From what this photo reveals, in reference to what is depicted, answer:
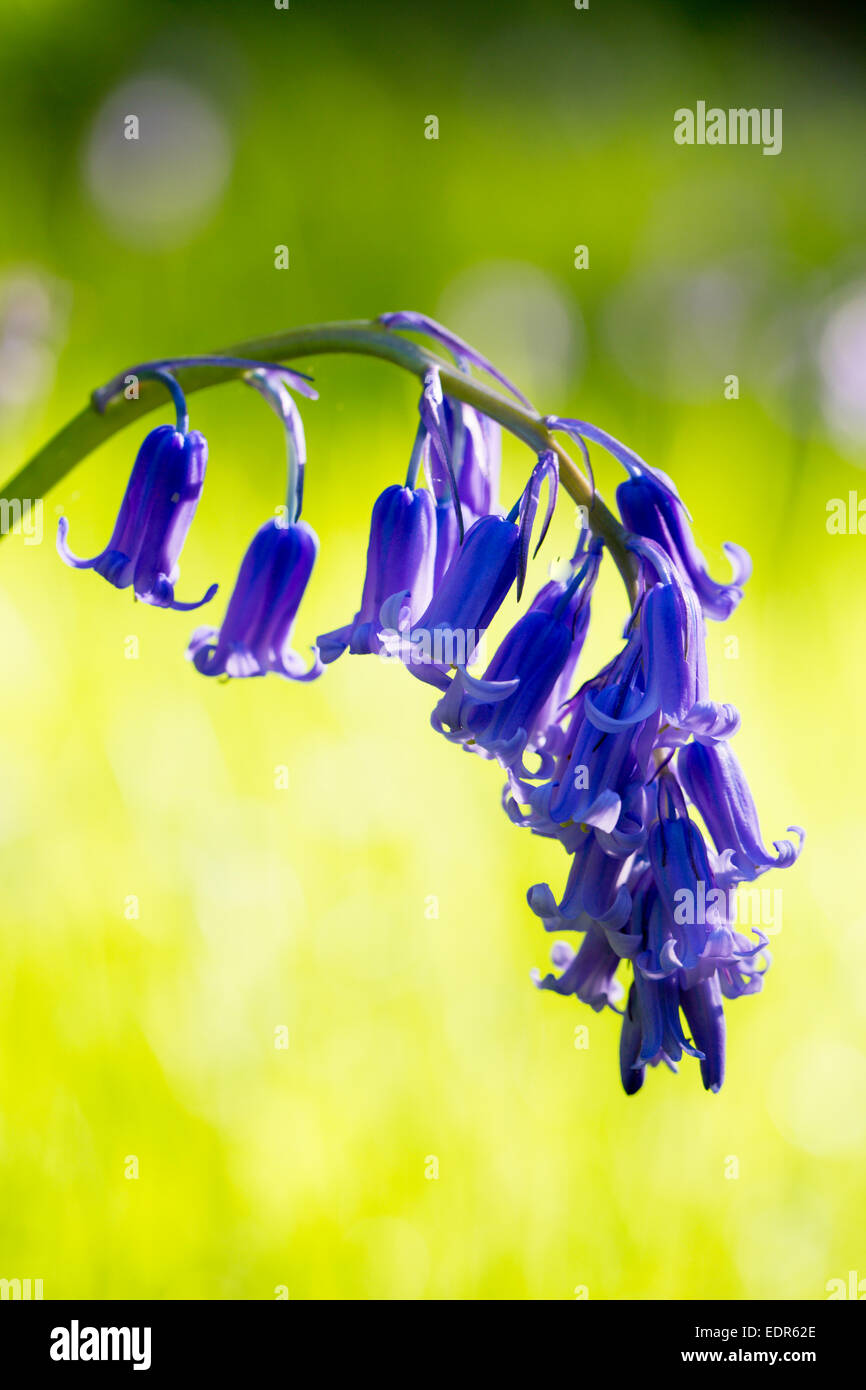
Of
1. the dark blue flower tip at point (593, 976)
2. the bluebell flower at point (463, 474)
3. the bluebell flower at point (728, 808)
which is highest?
the bluebell flower at point (463, 474)

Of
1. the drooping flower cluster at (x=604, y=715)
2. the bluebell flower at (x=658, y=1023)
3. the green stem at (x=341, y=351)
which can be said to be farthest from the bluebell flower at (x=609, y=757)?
the bluebell flower at (x=658, y=1023)

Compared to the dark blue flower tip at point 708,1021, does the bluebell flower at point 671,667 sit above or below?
above

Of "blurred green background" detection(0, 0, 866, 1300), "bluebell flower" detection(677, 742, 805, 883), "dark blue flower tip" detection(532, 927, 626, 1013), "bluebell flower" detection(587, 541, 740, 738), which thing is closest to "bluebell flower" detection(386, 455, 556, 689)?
"bluebell flower" detection(587, 541, 740, 738)

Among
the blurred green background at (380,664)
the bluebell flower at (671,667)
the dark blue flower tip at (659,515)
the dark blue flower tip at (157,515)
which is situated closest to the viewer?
the bluebell flower at (671,667)

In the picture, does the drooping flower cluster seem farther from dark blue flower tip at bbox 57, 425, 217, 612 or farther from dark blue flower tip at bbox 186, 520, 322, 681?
dark blue flower tip at bbox 186, 520, 322, 681

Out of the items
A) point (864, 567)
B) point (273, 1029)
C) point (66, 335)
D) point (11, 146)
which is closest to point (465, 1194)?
point (273, 1029)

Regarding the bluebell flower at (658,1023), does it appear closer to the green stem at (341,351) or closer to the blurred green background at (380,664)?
the green stem at (341,351)
